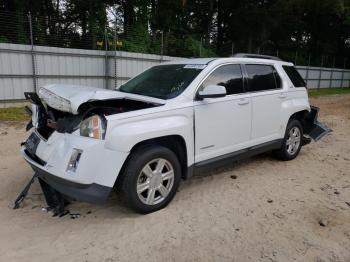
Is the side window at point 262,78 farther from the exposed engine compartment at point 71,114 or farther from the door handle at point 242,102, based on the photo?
the exposed engine compartment at point 71,114

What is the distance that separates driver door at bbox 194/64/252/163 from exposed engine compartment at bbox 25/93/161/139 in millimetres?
705

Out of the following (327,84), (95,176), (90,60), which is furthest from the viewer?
(327,84)

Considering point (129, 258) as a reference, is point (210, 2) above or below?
above

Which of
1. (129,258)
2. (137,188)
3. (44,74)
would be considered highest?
(44,74)

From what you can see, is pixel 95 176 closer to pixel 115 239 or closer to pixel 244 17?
pixel 115 239

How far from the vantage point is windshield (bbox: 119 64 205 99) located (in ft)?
13.2

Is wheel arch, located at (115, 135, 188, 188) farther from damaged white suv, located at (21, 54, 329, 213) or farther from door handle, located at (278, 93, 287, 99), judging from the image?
door handle, located at (278, 93, 287, 99)

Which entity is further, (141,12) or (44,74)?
(141,12)

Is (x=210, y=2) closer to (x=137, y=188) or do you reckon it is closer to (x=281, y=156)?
(x=281, y=156)

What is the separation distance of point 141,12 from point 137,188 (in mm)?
18898

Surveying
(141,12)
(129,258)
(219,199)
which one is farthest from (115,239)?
(141,12)

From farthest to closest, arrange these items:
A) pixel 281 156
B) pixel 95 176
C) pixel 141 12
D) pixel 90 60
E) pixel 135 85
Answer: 1. pixel 141 12
2. pixel 90 60
3. pixel 281 156
4. pixel 135 85
5. pixel 95 176

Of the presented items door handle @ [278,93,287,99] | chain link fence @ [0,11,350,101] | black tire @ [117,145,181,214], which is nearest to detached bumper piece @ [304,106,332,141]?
door handle @ [278,93,287,99]

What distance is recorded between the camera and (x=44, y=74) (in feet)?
37.2
